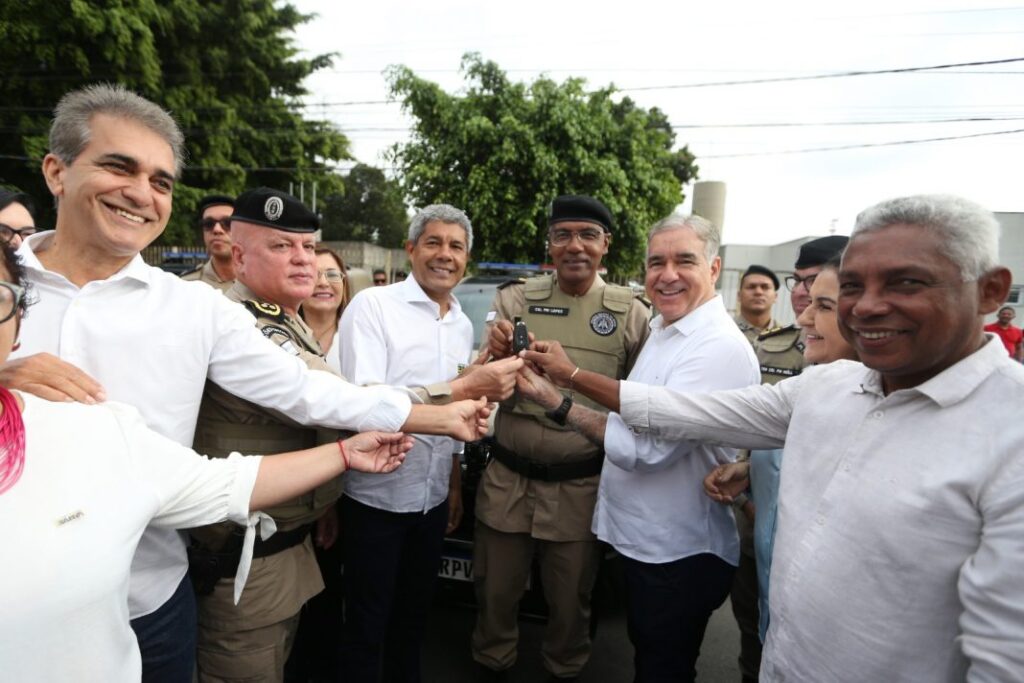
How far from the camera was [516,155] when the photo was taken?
1208 centimetres

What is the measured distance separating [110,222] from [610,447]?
188cm

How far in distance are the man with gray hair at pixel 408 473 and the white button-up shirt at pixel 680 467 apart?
0.65 metres

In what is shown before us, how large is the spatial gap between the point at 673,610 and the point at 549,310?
150 cm

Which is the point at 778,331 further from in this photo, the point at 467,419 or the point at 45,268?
the point at 45,268

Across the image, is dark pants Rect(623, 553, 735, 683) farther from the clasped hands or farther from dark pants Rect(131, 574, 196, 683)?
dark pants Rect(131, 574, 196, 683)

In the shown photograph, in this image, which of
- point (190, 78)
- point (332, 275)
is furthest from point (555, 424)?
point (190, 78)

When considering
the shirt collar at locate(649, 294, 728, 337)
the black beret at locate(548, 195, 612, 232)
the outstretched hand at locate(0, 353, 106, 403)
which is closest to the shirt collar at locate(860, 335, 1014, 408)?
the shirt collar at locate(649, 294, 728, 337)

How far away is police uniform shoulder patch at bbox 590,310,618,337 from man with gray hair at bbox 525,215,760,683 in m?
0.41

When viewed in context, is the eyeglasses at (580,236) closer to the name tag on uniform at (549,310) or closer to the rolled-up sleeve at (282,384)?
the name tag on uniform at (549,310)

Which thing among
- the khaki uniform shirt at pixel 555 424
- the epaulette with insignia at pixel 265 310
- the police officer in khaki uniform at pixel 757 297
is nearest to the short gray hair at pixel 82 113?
the epaulette with insignia at pixel 265 310

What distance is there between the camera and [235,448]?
6.28 ft

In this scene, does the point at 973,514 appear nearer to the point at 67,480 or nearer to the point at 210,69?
the point at 67,480

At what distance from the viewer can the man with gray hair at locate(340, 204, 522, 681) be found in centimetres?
243

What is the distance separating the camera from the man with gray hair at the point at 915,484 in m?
1.12
